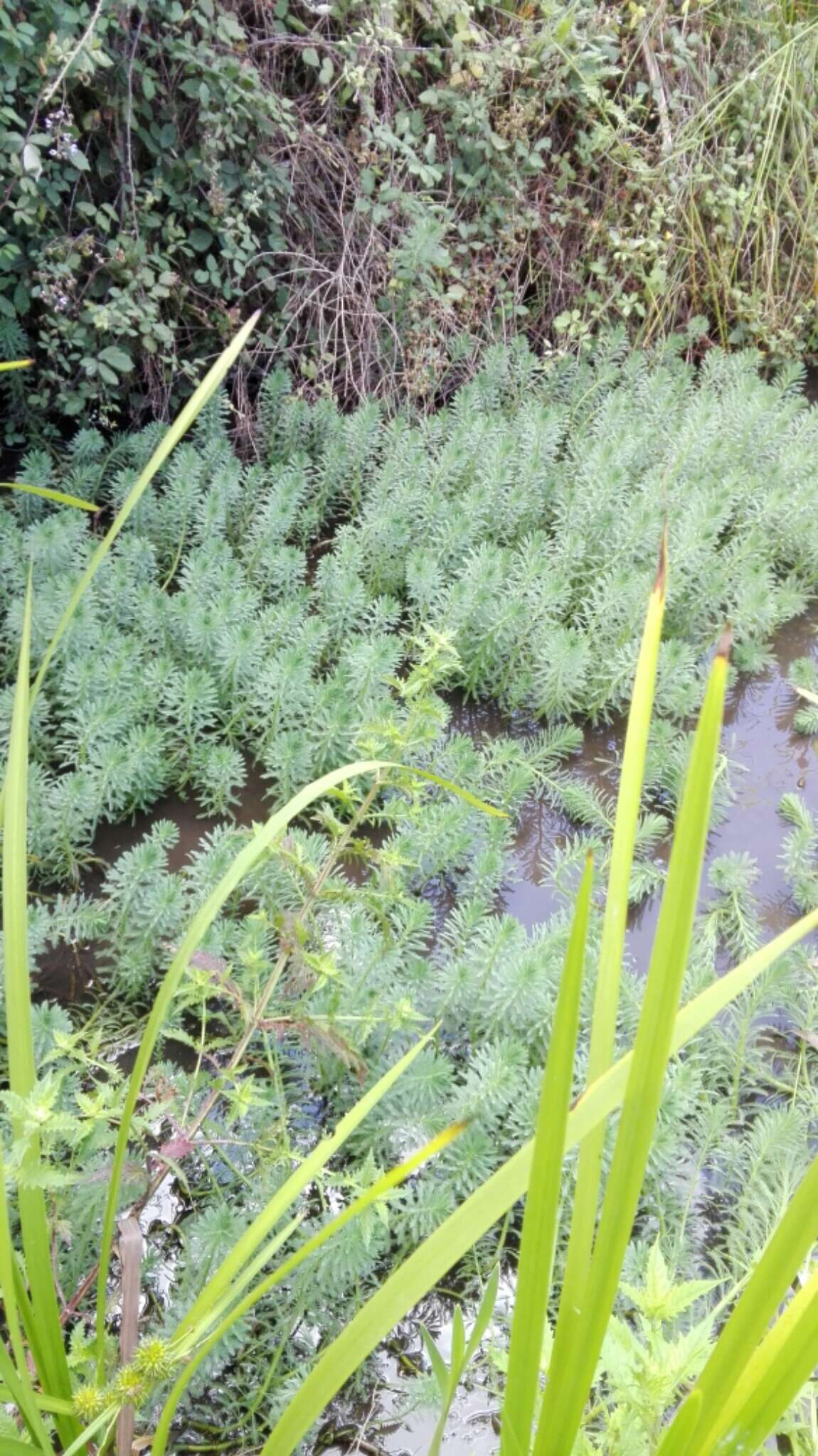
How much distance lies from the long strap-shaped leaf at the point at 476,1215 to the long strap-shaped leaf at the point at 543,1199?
0.04 m

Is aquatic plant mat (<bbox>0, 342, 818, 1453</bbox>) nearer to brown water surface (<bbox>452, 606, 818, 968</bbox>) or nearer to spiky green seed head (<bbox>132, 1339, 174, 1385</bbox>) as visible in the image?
brown water surface (<bbox>452, 606, 818, 968</bbox>)

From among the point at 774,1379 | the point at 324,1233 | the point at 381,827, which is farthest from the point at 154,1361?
the point at 381,827

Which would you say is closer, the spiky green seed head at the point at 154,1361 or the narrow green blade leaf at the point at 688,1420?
the narrow green blade leaf at the point at 688,1420

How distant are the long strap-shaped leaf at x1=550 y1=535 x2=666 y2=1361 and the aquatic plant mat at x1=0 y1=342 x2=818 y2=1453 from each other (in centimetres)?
22

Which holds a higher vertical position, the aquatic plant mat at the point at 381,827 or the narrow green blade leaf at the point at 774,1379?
the narrow green blade leaf at the point at 774,1379

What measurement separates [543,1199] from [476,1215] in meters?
0.08

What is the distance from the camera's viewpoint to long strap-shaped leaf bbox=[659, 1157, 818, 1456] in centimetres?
66

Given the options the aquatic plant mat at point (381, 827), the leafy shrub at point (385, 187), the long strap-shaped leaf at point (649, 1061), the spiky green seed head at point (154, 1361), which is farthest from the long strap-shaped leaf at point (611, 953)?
the leafy shrub at point (385, 187)

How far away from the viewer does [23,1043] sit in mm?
937

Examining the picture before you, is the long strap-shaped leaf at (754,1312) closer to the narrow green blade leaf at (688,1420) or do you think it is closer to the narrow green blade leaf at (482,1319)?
the narrow green blade leaf at (688,1420)

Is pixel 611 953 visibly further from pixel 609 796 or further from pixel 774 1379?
pixel 609 796

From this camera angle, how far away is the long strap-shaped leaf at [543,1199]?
635 mm

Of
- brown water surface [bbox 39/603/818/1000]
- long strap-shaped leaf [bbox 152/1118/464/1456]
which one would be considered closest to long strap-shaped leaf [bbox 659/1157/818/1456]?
long strap-shaped leaf [bbox 152/1118/464/1456]

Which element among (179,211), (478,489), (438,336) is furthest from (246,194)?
(478,489)
